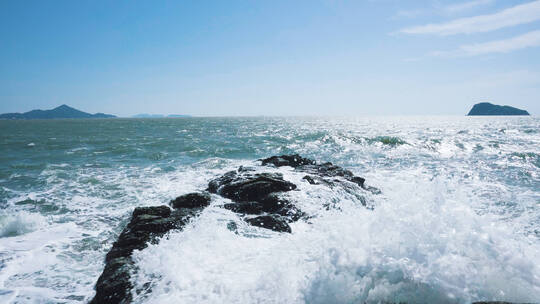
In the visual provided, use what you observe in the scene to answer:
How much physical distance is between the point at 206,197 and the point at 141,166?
9.79 m

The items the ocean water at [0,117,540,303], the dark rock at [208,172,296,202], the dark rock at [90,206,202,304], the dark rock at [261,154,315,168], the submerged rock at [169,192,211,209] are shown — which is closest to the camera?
the ocean water at [0,117,540,303]

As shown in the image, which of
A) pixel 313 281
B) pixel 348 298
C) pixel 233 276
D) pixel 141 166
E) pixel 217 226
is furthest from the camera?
pixel 141 166

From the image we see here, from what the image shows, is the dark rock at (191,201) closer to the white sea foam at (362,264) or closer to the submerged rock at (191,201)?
the submerged rock at (191,201)

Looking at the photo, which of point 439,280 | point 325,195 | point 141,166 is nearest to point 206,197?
point 325,195

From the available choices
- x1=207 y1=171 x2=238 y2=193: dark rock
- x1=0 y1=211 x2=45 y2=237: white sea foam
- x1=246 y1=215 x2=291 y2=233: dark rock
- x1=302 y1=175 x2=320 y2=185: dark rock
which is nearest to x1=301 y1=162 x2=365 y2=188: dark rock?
x1=302 y1=175 x2=320 y2=185: dark rock

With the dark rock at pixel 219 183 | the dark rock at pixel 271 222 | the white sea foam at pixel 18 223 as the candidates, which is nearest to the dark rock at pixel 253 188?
the dark rock at pixel 219 183

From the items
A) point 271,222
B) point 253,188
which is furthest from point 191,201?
point 271,222

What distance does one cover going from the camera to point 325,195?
9359mm

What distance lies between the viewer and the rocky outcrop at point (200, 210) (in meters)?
4.79

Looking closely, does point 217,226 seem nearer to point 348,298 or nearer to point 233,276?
point 233,276

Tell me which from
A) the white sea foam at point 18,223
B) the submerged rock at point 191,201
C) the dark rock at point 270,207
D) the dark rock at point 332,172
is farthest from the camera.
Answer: the dark rock at point 332,172

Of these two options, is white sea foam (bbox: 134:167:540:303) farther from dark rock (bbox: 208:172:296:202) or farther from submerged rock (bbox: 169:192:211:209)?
dark rock (bbox: 208:172:296:202)

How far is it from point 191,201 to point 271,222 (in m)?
3.01

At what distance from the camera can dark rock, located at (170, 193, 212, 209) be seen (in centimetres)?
855
